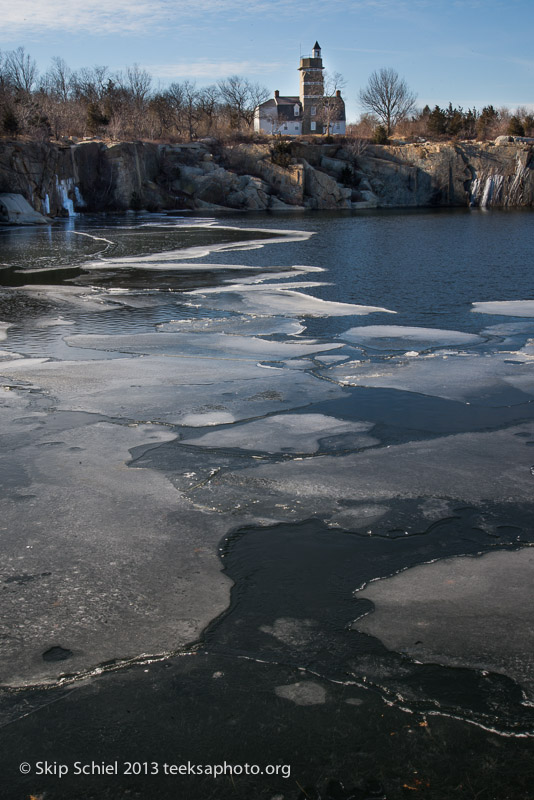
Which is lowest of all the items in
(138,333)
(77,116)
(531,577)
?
(531,577)

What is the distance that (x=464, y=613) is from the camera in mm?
3660

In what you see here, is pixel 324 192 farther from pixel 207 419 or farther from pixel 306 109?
pixel 207 419

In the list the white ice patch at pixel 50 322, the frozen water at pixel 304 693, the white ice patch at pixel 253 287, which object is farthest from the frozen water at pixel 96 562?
the white ice patch at pixel 253 287

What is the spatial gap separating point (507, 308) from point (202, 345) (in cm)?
731

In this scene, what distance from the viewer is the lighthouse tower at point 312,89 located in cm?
9069

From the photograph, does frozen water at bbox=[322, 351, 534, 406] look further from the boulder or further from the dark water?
the boulder

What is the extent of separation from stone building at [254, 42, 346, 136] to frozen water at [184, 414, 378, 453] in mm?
90321

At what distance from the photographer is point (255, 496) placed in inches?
205

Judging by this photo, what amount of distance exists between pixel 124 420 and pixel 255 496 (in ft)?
7.48

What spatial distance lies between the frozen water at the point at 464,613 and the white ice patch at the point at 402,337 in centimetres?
679

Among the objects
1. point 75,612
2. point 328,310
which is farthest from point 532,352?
point 75,612

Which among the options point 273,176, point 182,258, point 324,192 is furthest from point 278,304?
point 273,176

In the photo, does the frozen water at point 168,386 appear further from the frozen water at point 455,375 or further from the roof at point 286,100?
the roof at point 286,100

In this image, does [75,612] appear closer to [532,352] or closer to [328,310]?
[532,352]
